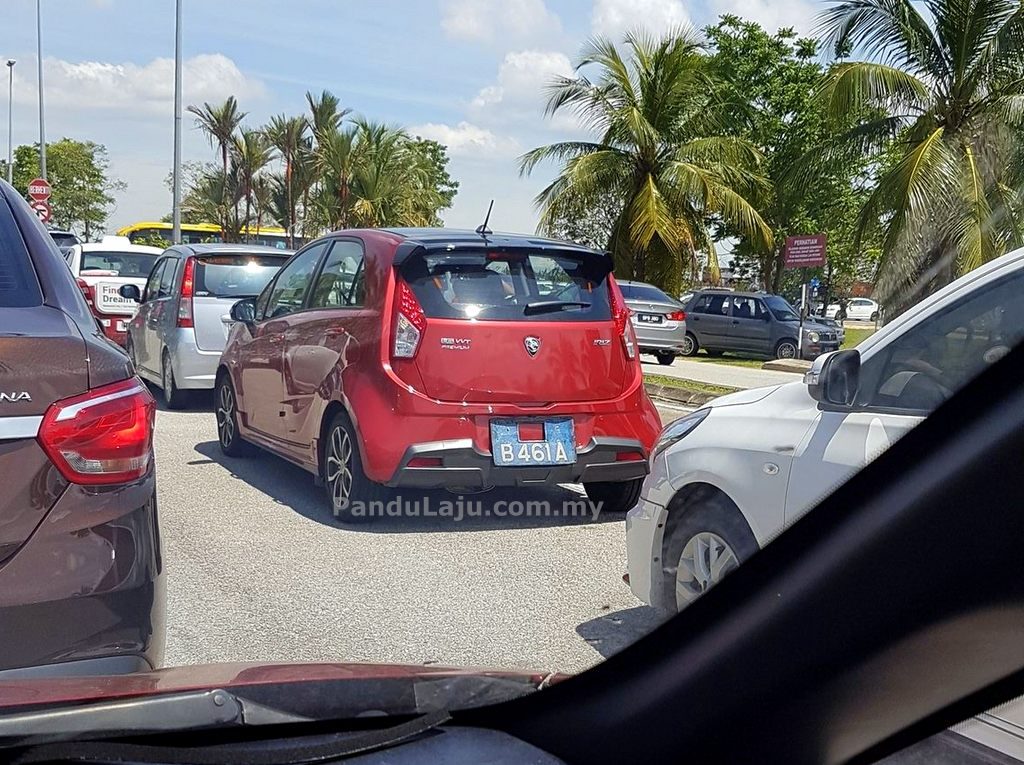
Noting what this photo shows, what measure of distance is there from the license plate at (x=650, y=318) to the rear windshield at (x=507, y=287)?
11.1 metres

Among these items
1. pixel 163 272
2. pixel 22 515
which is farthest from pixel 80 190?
pixel 22 515

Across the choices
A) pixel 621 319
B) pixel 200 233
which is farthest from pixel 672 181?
pixel 200 233

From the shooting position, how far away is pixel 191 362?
1055cm

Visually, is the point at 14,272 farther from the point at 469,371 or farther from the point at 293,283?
the point at 293,283

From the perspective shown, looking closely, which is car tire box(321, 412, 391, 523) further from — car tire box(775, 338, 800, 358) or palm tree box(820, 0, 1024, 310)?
palm tree box(820, 0, 1024, 310)

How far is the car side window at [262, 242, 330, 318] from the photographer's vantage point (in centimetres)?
715

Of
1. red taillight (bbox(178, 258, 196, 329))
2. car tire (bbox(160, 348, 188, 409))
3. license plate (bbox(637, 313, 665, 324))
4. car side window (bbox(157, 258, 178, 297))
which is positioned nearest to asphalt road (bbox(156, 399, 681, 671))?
red taillight (bbox(178, 258, 196, 329))

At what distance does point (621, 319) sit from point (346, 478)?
5.87 feet

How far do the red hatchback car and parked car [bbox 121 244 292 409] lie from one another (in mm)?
4261

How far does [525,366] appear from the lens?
5.89 meters

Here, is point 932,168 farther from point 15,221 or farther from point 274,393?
point 274,393

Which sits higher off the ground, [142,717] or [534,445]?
[142,717]

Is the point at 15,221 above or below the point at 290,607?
above

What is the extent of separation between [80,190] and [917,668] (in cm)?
5856
